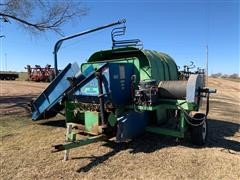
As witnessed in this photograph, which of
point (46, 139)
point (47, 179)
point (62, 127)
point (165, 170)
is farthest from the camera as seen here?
point (62, 127)

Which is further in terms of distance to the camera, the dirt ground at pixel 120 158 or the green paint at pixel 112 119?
the green paint at pixel 112 119

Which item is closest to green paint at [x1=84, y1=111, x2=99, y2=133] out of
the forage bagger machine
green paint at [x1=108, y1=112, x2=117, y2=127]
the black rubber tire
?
the forage bagger machine

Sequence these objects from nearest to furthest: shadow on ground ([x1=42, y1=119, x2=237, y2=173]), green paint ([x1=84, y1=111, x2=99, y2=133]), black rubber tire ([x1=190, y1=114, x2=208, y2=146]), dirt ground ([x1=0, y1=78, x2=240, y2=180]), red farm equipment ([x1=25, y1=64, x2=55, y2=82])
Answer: dirt ground ([x1=0, y1=78, x2=240, y2=180]) → shadow on ground ([x1=42, y1=119, x2=237, y2=173]) → green paint ([x1=84, y1=111, x2=99, y2=133]) → black rubber tire ([x1=190, y1=114, x2=208, y2=146]) → red farm equipment ([x1=25, y1=64, x2=55, y2=82])

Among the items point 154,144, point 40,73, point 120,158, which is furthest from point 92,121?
point 40,73

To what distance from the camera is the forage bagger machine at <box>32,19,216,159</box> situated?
6949mm

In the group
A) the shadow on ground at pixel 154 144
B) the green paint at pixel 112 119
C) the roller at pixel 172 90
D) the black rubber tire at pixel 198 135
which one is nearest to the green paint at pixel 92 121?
the green paint at pixel 112 119

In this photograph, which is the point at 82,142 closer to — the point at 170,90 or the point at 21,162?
the point at 21,162

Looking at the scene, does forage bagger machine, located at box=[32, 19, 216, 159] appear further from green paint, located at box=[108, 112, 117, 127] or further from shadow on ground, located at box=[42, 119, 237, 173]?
shadow on ground, located at box=[42, 119, 237, 173]

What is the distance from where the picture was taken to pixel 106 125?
6883 millimetres

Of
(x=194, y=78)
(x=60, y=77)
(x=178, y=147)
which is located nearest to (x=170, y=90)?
(x=194, y=78)

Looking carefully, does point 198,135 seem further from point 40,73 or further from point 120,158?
point 40,73

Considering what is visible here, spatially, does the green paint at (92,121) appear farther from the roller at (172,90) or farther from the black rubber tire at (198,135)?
the black rubber tire at (198,135)

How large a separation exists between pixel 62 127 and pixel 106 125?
2.58m

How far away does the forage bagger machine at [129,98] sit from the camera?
6949mm
